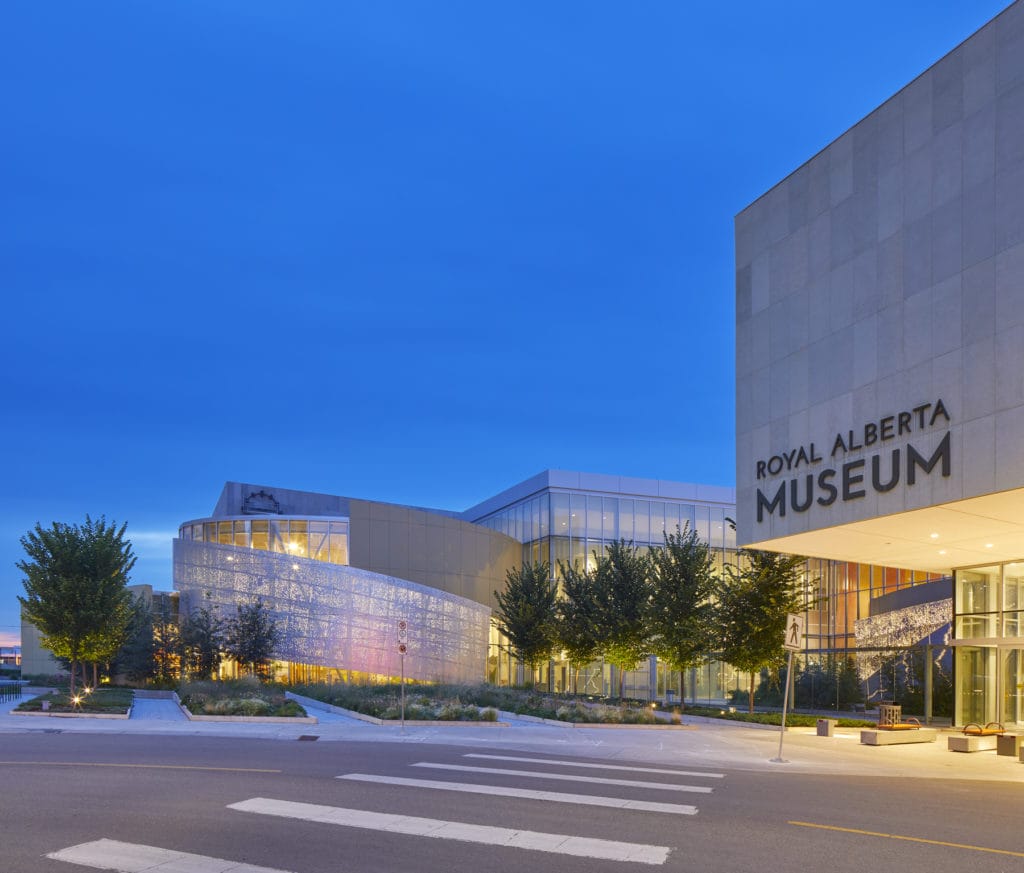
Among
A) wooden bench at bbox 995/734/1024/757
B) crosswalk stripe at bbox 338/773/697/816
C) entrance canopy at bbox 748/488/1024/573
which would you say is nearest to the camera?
crosswalk stripe at bbox 338/773/697/816

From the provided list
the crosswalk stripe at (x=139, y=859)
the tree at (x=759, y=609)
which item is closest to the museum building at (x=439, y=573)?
the tree at (x=759, y=609)

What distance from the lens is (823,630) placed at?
52.1m

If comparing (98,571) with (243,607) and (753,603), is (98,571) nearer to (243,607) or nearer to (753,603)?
(243,607)

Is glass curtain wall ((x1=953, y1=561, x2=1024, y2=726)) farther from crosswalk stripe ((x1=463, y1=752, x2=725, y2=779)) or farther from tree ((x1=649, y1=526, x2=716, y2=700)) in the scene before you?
crosswalk stripe ((x1=463, y1=752, x2=725, y2=779))

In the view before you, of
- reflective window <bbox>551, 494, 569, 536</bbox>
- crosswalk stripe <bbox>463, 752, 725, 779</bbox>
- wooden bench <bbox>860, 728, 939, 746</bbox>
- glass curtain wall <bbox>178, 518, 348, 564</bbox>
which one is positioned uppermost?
reflective window <bbox>551, 494, 569, 536</bbox>

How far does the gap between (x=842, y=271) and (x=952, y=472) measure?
607cm

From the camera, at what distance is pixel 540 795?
1409 centimetres

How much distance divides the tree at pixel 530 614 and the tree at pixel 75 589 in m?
18.5

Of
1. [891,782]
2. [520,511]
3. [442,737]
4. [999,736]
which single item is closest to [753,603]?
[999,736]

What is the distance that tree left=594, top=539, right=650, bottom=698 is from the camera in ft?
129

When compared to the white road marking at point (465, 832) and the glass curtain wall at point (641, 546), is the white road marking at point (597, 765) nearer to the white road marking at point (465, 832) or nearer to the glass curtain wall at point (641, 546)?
the white road marking at point (465, 832)

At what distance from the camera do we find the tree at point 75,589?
109ft

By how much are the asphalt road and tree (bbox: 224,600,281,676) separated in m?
27.8

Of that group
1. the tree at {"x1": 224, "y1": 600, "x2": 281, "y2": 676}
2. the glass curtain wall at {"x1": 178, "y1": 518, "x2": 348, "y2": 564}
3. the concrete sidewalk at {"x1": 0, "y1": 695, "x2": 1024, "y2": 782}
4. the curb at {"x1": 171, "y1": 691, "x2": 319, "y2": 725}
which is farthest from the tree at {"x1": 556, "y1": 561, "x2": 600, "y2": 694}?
the glass curtain wall at {"x1": 178, "y1": 518, "x2": 348, "y2": 564}
